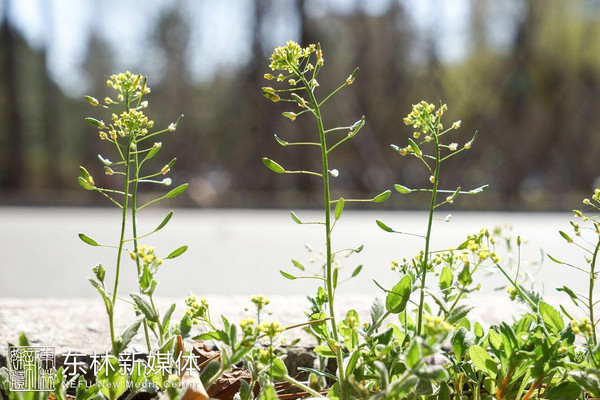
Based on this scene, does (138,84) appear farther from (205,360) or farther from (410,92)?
(410,92)

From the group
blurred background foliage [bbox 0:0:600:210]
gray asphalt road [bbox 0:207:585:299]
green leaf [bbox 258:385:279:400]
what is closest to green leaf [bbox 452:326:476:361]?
green leaf [bbox 258:385:279:400]

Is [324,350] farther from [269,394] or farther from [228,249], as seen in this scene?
[228,249]

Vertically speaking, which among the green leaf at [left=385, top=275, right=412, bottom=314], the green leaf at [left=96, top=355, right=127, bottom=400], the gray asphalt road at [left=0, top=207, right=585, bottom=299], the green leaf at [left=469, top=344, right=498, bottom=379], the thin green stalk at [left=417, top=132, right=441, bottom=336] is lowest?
the gray asphalt road at [left=0, top=207, right=585, bottom=299]

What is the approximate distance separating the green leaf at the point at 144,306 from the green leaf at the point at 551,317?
509 millimetres

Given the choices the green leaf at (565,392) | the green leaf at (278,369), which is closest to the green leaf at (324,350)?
the green leaf at (278,369)

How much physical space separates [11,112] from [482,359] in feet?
52.4

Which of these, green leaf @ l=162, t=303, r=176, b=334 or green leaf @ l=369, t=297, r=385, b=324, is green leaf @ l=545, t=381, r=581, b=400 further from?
green leaf @ l=162, t=303, r=176, b=334

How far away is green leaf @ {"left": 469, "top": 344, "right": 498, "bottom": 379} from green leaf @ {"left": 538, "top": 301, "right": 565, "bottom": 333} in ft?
0.32

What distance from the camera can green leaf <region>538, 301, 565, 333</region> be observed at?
84cm

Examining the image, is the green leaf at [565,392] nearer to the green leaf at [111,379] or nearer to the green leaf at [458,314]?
the green leaf at [458,314]

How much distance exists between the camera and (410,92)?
1417 centimetres

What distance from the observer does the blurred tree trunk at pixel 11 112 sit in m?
15.0

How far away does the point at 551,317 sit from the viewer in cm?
85

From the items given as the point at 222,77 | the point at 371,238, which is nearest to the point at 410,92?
the point at 222,77
